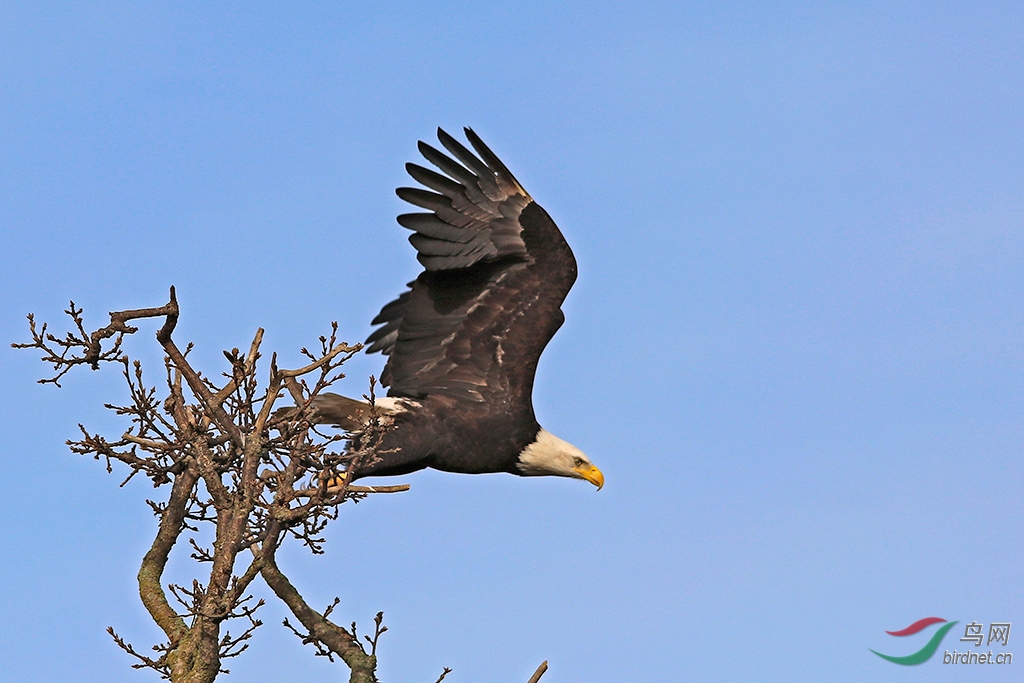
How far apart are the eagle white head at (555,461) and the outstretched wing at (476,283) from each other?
1.44 ft

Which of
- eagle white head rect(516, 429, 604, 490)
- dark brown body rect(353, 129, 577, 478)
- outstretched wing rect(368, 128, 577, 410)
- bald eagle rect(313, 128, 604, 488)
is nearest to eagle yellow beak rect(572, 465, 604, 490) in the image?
eagle white head rect(516, 429, 604, 490)

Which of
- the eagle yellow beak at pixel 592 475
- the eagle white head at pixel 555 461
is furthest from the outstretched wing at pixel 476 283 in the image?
the eagle yellow beak at pixel 592 475

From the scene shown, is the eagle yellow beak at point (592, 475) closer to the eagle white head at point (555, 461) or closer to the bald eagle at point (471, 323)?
the eagle white head at point (555, 461)

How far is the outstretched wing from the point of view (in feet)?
28.7

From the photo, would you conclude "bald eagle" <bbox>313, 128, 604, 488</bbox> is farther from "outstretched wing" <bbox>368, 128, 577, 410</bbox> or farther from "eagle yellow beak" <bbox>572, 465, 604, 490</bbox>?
"eagle yellow beak" <bbox>572, 465, 604, 490</bbox>

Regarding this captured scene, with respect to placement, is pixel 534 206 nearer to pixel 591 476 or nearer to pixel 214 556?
pixel 591 476

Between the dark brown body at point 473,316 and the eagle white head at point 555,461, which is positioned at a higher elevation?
the dark brown body at point 473,316

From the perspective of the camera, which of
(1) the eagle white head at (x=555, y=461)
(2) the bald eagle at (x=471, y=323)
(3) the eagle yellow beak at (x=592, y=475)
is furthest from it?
(3) the eagle yellow beak at (x=592, y=475)

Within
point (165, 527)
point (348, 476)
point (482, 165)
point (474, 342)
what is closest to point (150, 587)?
point (165, 527)

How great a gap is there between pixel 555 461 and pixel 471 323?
1391 millimetres

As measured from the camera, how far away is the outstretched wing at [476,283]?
8734 mm

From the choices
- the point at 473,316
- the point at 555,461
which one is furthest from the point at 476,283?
the point at 555,461

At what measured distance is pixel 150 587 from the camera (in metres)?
6.77

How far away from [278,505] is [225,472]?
0.54 m
